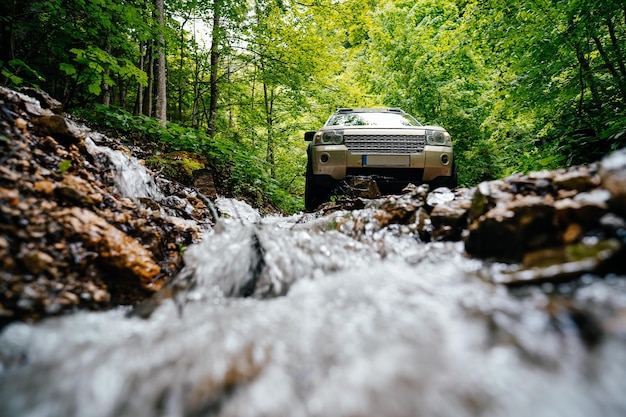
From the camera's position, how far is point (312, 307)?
1383 mm

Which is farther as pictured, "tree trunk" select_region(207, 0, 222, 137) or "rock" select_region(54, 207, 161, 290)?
"tree trunk" select_region(207, 0, 222, 137)

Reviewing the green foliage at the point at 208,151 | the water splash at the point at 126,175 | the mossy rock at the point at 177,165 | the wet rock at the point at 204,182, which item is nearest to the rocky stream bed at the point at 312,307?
the water splash at the point at 126,175

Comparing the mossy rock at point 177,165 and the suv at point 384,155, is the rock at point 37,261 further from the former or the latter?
the mossy rock at point 177,165

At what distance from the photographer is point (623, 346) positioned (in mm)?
817

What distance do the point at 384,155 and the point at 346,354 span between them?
304cm

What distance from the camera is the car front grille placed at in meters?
3.72

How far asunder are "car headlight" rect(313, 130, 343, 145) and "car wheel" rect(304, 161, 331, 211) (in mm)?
423

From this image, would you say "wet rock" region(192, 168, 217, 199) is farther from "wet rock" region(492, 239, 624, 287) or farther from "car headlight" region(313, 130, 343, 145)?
"wet rock" region(492, 239, 624, 287)

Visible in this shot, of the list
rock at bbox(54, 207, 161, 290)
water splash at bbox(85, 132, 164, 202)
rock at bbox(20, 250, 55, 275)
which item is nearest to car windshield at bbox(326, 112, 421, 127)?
water splash at bbox(85, 132, 164, 202)

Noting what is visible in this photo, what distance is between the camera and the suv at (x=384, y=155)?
368 centimetres

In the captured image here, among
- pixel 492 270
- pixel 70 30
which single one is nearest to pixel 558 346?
pixel 492 270

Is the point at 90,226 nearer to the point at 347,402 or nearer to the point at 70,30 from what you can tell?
the point at 347,402

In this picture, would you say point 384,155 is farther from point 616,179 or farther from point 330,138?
point 616,179

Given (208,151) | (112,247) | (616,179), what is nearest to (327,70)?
(208,151)
